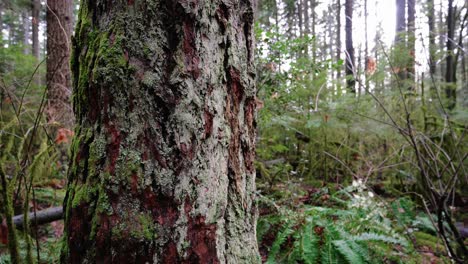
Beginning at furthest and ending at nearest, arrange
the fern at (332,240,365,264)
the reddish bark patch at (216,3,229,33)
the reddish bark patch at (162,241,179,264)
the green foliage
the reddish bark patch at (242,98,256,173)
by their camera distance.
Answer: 1. the fern at (332,240,365,264)
2. the green foliage
3. the reddish bark patch at (242,98,256,173)
4. the reddish bark patch at (216,3,229,33)
5. the reddish bark patch at (162,241,179,264)

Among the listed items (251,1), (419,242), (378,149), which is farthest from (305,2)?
(251,1)

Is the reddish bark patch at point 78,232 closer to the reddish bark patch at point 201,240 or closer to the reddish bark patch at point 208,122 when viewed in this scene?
the reddish bark patch at point 201,240

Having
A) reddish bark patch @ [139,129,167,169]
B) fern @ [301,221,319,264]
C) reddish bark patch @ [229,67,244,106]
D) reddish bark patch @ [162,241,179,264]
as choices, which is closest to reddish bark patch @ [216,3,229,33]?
reddish bark patch @ [229,67,244,106]

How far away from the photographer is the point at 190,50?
0.94 meters

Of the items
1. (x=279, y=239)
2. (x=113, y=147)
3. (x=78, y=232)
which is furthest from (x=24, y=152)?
(x=113, y=147)

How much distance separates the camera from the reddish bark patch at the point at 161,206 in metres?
0.88

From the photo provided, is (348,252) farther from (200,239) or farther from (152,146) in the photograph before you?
(152,146)

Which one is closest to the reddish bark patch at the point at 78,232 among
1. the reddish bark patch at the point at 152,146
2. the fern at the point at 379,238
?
the reddish bark patch at the point at 152,146

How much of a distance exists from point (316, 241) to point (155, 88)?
7.06ft

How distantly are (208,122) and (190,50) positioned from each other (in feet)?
0.76

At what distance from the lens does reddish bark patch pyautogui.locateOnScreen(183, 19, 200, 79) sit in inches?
36.9

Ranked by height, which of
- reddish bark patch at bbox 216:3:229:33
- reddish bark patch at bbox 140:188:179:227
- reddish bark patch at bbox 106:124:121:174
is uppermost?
reddish bark patch at bbox 216:3:229:33

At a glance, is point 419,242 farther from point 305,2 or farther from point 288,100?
point 305,2

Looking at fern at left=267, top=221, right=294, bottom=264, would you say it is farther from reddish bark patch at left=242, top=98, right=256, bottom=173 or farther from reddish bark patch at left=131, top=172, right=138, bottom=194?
reddish bark patch at left=131, top=172, right=138, bottom=194
